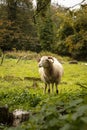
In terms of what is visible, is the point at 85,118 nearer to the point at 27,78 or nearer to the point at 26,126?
the point at 26,126

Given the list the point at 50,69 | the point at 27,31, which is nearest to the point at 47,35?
the point at 27,31

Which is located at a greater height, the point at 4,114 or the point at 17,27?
the point at 4,114

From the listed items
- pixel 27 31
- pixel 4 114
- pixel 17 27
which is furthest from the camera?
pixel 27 31

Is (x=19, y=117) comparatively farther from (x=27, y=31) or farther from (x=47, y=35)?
(x=27, y=31)

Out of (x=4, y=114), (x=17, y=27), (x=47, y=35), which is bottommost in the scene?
(x=47, y=35)

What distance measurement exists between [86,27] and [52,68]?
1650 cm

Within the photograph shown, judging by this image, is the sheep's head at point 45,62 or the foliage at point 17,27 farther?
the foliage at point 17,27

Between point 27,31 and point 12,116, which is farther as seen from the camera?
point 27,31

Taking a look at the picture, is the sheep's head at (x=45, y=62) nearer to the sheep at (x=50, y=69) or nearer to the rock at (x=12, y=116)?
the sheep at (x=50, y=69)

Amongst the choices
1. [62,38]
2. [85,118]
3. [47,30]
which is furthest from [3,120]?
[47,30]

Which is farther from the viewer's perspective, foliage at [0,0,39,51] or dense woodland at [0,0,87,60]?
foliage at [0,0,39,51]

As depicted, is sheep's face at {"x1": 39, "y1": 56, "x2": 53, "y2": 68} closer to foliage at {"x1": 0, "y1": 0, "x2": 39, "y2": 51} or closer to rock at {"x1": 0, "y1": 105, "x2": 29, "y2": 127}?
rock at {"x1": 0, "y1": 105, "x2": 29, "y2": 127}

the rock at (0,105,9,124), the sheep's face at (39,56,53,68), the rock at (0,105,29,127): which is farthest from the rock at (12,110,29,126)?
the sheep's face at (39,56,53,68)

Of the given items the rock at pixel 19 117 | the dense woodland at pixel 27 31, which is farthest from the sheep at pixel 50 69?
the dense woodland at pixel 27 31
